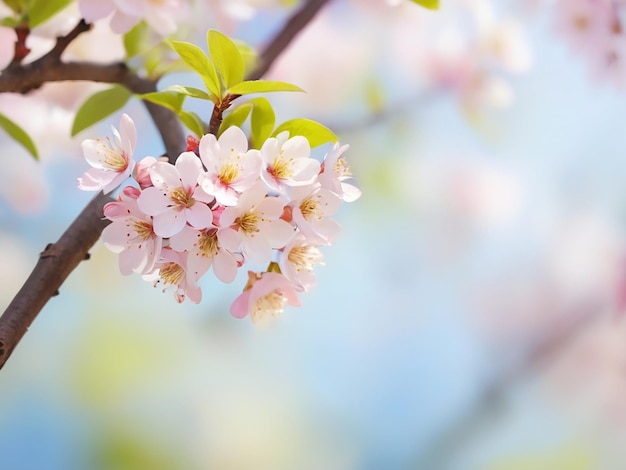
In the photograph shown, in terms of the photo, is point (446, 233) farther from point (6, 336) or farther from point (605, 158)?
point (6, 336)

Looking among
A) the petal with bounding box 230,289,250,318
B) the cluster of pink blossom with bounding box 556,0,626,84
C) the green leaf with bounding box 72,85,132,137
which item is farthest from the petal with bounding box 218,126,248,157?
the cluster of pink blossom with bounding box 556,0,626,84

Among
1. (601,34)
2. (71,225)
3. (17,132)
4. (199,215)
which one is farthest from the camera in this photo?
(601,34)

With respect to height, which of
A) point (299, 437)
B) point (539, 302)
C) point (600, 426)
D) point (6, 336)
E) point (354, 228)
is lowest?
point (6, 336)

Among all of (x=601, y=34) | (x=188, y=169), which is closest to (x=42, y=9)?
(x=188, y=169)

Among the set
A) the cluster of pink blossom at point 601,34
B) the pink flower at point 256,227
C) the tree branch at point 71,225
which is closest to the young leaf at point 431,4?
the tree branch at point 71,225

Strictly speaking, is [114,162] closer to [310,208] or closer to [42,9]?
[310,208]

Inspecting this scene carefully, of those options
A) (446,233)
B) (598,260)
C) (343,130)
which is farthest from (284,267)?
(598,260)
